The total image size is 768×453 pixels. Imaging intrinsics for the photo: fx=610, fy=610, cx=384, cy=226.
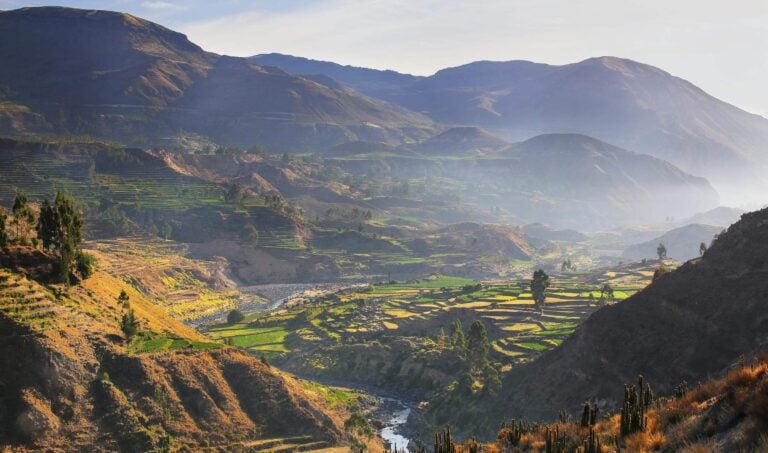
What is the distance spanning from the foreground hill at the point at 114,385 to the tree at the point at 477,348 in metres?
32.5

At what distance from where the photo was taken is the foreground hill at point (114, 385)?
63594 mm

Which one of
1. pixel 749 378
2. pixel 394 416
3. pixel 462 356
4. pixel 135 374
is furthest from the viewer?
pixel 462 356

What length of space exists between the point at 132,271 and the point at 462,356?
11061 centimetres

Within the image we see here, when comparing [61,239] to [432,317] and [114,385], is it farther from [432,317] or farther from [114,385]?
[432,317]

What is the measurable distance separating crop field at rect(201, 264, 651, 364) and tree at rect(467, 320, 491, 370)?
4.91 metres

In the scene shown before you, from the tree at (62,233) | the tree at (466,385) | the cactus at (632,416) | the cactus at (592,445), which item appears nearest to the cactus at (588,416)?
the cactus at (632,416)

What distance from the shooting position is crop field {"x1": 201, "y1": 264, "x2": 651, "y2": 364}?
122 m

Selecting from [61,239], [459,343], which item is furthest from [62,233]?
[459,343]

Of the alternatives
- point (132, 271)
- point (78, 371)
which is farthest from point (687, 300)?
point (132, 271)

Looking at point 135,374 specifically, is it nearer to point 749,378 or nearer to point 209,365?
point 209,365

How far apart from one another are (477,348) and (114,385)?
2373 inches

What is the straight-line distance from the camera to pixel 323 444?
78.8m

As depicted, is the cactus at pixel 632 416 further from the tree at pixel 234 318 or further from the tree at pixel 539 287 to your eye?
the tree at pixel 234 318

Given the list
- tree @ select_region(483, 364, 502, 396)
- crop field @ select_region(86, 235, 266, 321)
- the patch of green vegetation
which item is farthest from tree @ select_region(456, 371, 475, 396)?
crop field @ select_region(86, 235, 266, 321)
